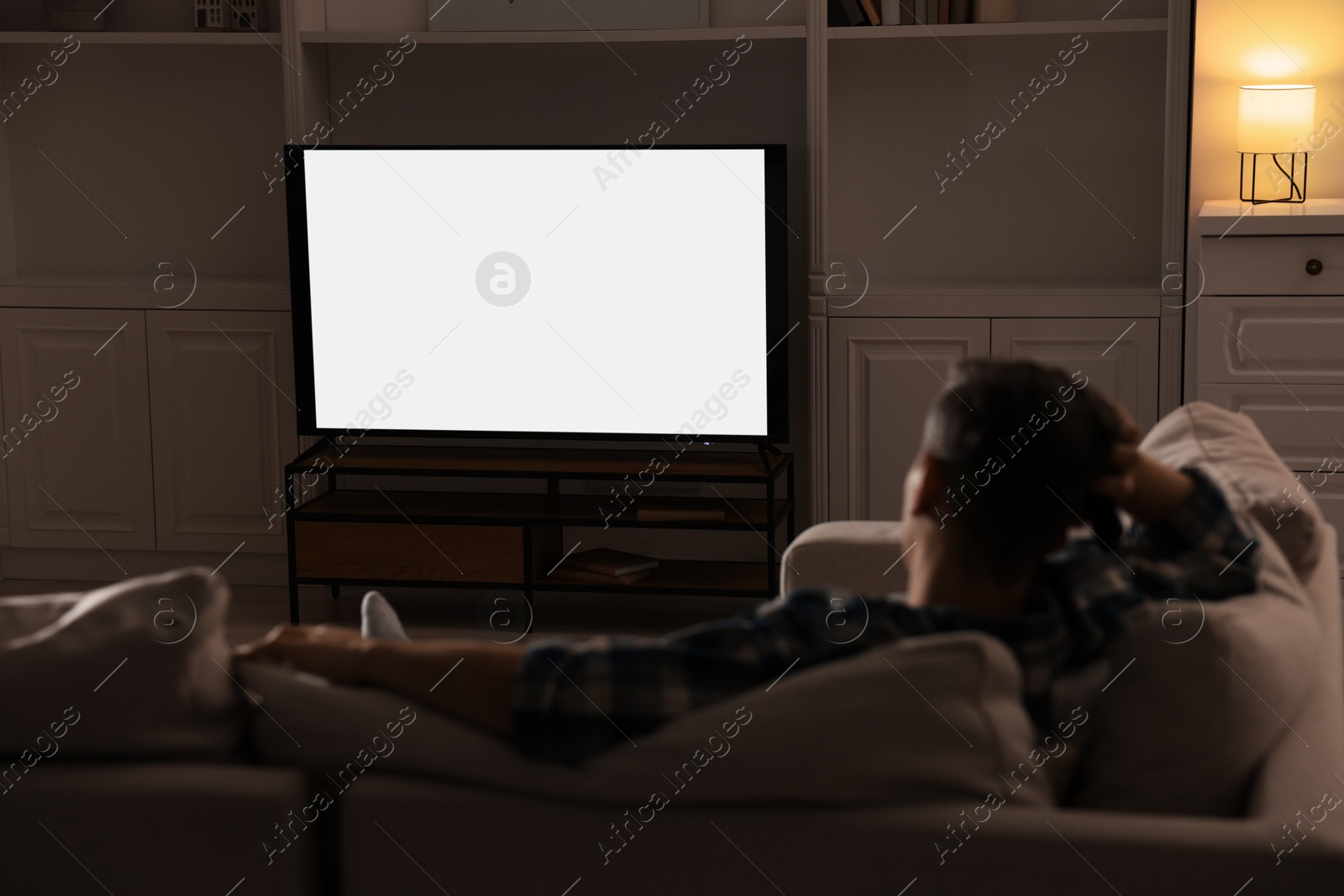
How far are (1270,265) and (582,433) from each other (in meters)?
1.72

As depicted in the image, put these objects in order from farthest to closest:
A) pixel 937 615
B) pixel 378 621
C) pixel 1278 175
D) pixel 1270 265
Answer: pixel 1278 175
pixel 1270 265
pixel 378 621
pixel 937 615

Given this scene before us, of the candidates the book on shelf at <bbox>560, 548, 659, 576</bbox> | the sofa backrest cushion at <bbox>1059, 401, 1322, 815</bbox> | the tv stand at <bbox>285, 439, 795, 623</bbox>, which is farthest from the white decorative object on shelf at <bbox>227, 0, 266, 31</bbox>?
the sofa backrest cushion at <bbox>1059, 401, 1322, 815</bbox>

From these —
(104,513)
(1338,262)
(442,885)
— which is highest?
(1338,262)

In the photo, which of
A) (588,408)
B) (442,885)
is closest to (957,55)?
(588,408)

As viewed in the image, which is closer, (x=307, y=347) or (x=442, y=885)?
(x=442, y=885)

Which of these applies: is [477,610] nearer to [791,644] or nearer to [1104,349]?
[1104,349]

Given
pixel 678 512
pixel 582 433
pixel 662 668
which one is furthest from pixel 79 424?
pixel 662 668

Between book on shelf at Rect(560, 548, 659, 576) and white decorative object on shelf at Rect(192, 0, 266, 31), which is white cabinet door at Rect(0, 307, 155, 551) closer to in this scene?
white decorative object on shelf at Rect(192, 0, 266, 31)

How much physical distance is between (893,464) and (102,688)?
103 inches

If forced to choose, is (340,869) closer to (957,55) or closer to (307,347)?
(307,347)

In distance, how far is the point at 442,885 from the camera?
3.47 feet

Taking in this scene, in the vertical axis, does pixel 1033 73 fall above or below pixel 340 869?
above

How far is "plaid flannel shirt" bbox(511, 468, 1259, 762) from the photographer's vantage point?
3.42 feet

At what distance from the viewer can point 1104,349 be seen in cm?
330
